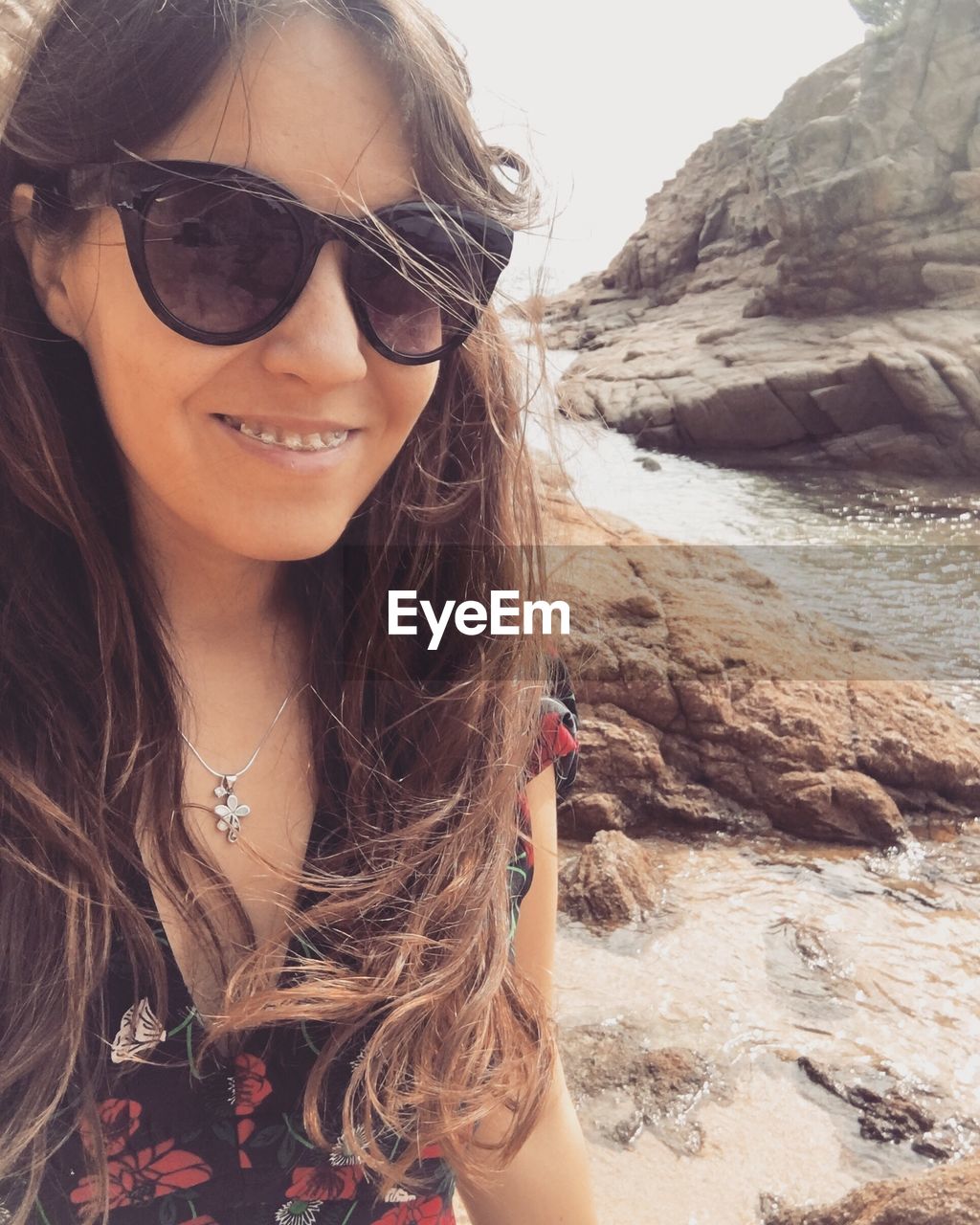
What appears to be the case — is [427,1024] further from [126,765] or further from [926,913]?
[926,913]

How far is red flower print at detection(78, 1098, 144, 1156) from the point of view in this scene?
0.94 m

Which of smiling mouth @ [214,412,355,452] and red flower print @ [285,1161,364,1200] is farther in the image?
red flower print @ [285,1161,364,1200]

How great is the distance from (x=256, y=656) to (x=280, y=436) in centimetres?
39

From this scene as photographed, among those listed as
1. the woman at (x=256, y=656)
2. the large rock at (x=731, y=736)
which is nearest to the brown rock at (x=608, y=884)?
the large rock at (x=731, y=736)

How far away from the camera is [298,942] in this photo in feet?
3.44

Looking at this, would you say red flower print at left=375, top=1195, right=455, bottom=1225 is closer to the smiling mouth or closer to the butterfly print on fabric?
the butterfly print on fabric

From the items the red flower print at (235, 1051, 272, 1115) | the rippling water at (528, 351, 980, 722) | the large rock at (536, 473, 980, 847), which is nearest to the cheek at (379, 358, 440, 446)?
the red flower print at (235, 1051, 272, 1115)

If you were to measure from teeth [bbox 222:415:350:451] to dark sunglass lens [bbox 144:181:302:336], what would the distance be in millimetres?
85

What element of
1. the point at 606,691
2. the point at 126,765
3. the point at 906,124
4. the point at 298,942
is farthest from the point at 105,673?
the point at 906,124

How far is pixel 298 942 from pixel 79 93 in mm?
874
